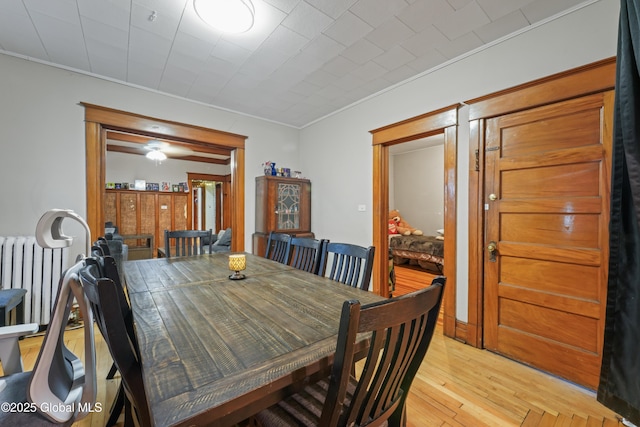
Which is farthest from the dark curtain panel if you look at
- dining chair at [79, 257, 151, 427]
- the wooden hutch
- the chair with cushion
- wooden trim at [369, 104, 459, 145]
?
the wooden hutch

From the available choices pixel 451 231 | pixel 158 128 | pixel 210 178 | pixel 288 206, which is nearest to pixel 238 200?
pixel 288 206

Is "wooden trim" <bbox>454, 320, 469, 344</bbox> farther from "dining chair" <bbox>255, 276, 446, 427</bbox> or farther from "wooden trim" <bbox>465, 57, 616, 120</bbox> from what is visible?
"wooden trim" <bbox>465, 57, 616, 120</bbox>

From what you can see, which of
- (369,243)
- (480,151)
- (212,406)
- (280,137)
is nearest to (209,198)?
(280,137)

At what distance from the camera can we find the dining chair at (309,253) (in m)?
2.06

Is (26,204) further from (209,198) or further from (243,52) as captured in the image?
(209,198)

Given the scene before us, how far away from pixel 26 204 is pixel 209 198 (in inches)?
228

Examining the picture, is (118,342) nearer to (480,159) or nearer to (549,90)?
(480,159)

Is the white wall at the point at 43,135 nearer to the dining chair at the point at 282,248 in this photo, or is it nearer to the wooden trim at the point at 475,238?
the dining chair at the point at 282,248

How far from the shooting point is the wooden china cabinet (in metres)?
3.72

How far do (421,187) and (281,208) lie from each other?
3.87m

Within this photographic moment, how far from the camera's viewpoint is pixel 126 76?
2.78 metres

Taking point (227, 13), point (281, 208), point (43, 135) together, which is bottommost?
point (281, 208)

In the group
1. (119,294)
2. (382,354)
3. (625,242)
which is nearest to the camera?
(625,242)

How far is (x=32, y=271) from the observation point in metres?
2.45
